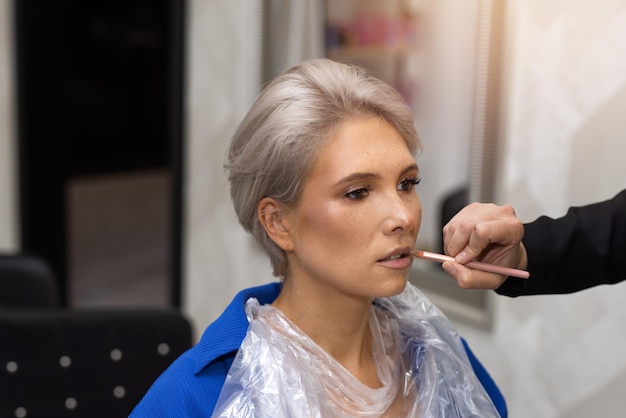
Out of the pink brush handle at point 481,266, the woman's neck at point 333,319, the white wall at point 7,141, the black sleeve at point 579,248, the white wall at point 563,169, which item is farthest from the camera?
the white wall at point 7,141

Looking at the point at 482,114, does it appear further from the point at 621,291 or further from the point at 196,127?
the point at 196,127

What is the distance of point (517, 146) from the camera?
90.1 inches

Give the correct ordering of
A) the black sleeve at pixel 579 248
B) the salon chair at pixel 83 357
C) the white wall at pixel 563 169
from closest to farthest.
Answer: the black sleeve at pixel 579 248
the salon chair at pixel 83 357
the white wall at pixel 563 169

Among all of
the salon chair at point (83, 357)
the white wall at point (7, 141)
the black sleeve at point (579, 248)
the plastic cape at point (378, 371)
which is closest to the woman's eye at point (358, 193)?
the plastic cape at point (378, 371)

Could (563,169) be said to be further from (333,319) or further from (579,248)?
(333,319)

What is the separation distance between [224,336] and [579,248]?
607 mm

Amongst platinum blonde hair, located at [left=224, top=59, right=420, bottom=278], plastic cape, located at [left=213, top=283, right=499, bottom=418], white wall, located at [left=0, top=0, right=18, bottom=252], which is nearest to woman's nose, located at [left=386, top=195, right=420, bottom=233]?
platinum blonde hair, located at [left=224, top=59, right=420, bottom=278]

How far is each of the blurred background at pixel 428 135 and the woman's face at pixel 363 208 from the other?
0.90 meters

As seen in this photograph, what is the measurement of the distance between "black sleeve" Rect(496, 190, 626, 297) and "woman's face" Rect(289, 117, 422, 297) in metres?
0.29

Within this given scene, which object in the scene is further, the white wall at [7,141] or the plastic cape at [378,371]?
the white wall at [7,141]

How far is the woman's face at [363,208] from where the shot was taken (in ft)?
4.35

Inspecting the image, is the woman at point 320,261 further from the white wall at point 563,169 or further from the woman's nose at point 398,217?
the white wall at point 563,169

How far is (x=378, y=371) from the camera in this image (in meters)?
1.49

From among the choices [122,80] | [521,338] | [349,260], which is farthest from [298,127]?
[122,80]
